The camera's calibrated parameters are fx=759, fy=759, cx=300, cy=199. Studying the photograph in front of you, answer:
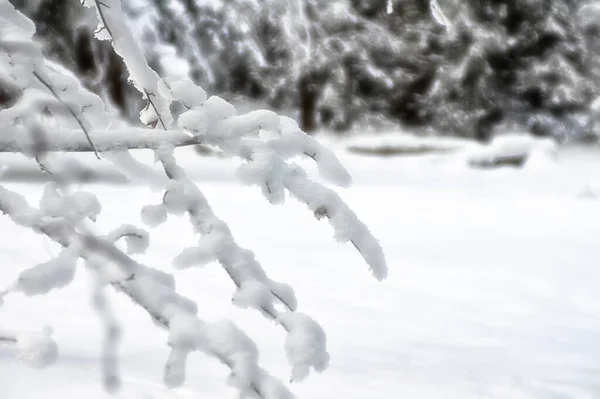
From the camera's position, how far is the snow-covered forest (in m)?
1.21

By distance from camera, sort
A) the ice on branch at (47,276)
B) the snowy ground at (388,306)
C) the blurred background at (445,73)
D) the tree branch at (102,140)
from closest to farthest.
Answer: the ice on branch at (47,276)
the tree branch at (102,140)
the snowy ground at (388,306)
the blurred background at (445,73)

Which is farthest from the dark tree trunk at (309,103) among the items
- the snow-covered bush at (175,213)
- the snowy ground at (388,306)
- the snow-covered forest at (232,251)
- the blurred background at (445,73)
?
the snow-covered bush at (175,213)

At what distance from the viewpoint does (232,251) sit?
123 centimetres

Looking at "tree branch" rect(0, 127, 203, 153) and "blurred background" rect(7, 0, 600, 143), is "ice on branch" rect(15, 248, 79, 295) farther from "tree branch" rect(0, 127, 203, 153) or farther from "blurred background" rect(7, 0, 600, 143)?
"blurred background" rect(7, 0, 600, 143)

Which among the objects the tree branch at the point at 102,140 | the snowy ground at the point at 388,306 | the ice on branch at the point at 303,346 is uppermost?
the snowy ground at the point at 388,306

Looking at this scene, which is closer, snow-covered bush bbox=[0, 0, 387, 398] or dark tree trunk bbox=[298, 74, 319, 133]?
snow-covered bush bbox=[0, 0, 387, 398]

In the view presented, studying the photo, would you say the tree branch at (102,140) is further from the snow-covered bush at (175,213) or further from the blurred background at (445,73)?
the blurred background at (445,73)

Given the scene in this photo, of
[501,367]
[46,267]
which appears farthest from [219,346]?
[501,367]

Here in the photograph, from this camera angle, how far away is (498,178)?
39.4ft

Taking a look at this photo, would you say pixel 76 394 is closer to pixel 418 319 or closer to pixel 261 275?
pixel 261 275

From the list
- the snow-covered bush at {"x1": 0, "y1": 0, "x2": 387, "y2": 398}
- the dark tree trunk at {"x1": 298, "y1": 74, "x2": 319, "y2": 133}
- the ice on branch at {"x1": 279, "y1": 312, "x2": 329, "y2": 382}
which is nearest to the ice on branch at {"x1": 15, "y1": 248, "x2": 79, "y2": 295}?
the snow-covered bush at {"x1": 0, "y1": 0, "x2": 387, "y2": 398}

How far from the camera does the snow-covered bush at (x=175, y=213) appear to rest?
1155 mm

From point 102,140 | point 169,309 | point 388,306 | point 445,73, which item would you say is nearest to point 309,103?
point 445,73

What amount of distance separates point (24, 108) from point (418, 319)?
8.22ft
